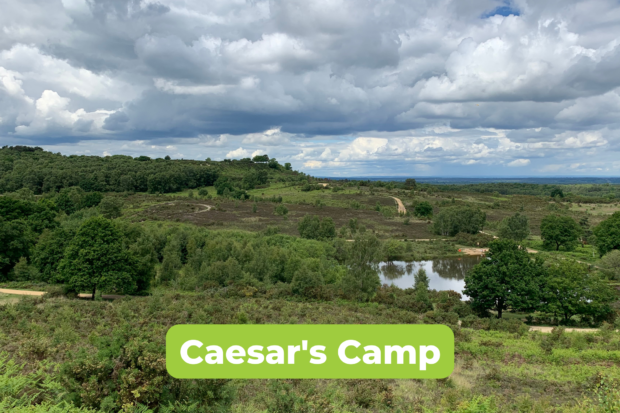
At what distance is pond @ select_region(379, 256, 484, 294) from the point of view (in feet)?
150

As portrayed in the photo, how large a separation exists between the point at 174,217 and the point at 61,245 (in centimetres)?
4025

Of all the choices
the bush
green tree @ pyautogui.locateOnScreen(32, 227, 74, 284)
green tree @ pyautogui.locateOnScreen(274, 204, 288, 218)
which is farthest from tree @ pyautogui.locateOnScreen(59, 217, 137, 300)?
the bush

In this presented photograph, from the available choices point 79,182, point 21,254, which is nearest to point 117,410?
point 21,254

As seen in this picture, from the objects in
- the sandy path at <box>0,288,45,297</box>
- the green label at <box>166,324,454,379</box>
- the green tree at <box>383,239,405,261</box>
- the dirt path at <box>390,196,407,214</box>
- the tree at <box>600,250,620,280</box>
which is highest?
the green label at <box>166,324,454,379</box>

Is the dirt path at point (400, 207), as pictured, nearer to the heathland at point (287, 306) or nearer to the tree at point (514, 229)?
the heathland at point (287, 306)

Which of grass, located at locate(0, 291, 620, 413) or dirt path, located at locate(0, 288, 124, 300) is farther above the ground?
grass, located at locate(0, 291, 620, 413)

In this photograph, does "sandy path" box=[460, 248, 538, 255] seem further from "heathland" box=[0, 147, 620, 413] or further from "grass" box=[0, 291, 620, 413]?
"grass" box=[0, 291, 620, 413]

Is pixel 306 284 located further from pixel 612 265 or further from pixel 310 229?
pixel 612 265

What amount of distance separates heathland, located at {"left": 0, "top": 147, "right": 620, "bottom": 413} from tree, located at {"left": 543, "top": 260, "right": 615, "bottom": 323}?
9cm

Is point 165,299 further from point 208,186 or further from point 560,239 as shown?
point 208,186

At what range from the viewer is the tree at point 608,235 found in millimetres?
51031

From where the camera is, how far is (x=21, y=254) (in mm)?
36438

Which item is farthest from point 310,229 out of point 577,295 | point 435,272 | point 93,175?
point 93,175

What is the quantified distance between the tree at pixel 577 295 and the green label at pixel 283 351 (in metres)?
21.7
